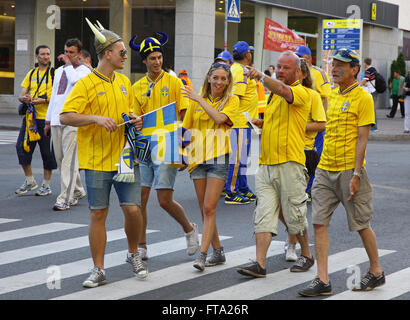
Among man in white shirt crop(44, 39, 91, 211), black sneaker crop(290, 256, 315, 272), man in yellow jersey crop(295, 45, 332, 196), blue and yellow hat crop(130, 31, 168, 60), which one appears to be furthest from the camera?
man in yellow jersey crop(295, 45, 332, 196)

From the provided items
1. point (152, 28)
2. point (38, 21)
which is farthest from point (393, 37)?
point (38, 21)

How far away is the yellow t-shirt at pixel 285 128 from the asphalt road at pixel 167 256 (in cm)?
106

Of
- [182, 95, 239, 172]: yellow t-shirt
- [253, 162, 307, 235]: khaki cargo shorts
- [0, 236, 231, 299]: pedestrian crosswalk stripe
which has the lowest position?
[0, 236, 231, 299]: pedestrian crosswalk stripe

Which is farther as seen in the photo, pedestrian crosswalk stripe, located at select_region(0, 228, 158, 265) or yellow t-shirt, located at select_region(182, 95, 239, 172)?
pedestrian crosswalk stripe, located at select_region(0, 228, 158, 265)

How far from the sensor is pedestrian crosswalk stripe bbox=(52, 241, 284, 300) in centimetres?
620

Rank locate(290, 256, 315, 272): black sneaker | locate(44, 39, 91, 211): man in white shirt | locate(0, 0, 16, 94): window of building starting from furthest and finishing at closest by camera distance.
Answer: locate(0, 0, 16, 94): window of building → locate(44, 39, 91, 211): man in white shirt → locate(290, 256, 315, 272): black sneaker

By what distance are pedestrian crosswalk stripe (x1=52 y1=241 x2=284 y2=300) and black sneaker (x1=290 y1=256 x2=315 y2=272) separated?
530mm

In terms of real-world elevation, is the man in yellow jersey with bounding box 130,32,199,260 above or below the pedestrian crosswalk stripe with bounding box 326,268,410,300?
above

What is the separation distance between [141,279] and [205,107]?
1.59 m

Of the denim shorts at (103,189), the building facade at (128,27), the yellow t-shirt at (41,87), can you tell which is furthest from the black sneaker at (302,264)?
the building facade at (128,27)

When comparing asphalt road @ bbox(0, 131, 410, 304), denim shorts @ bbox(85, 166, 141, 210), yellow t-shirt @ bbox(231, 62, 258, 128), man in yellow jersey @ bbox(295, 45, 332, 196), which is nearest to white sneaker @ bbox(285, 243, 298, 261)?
asphalt road @ bbox(0, 131, 410, 304)

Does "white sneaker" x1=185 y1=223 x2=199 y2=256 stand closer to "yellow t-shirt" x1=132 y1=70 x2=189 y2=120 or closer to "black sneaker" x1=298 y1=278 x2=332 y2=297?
"yellow t-shirt" x1=132 y1=70 x2=189 y2=120

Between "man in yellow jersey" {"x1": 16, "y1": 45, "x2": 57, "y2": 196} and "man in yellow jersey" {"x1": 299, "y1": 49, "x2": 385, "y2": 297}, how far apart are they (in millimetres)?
5984

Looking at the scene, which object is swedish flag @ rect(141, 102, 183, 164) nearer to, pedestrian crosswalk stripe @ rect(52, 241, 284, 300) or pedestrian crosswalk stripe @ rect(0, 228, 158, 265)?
pedestrian crosswalk stripe @ rect(52, 241, 284, 300)
